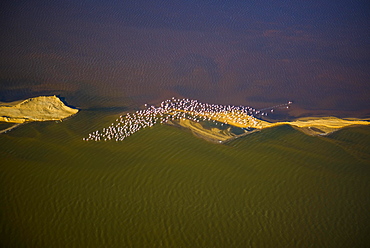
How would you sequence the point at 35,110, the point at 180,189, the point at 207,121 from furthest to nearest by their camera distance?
the point at 35,110
the point at 207,121
the point at 180,189

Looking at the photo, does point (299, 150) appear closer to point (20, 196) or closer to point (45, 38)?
point (20, 196)

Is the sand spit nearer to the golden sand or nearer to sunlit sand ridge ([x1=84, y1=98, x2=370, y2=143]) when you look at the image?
sunlit sand ridge ([x1=84, y1=98, x2=370, y2=143])

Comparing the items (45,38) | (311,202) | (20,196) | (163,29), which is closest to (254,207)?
(311,202)

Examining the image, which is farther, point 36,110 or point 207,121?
point 36,110

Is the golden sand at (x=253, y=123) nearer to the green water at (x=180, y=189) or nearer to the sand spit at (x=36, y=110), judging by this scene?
the green water at (x=180, y=189)

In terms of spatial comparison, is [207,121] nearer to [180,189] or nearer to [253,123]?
[253,123]

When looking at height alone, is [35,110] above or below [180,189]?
above

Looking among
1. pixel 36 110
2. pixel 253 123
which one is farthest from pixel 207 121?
pixel 36 110
